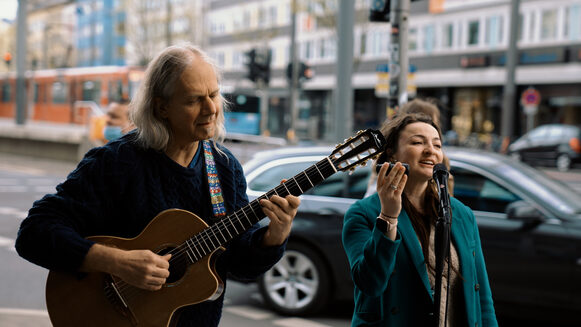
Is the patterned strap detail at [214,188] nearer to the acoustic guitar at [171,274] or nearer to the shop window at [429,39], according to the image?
the acoustic guitar at [171,274]

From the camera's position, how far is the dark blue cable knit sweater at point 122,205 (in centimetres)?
225

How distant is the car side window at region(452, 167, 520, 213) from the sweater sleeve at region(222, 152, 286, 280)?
3262 millimetres

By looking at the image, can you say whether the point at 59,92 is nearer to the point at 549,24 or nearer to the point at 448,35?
the point at 448,35

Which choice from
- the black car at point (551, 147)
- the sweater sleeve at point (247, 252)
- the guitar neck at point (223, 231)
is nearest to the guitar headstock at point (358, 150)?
the guitar neck at point (223, 231)

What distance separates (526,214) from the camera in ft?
16.7

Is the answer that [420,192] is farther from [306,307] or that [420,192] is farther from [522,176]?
[306,307]

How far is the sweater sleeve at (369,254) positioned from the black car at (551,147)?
76.2 ft

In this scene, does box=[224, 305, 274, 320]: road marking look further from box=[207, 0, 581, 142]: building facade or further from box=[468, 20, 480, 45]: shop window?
box=[468, 20, 480, 45]: shop window

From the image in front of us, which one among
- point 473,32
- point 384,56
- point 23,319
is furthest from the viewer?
point 384,56

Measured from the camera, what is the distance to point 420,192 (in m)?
2.58

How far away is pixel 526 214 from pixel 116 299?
3.64m

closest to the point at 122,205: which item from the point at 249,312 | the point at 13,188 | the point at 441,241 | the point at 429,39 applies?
the point at 441,241

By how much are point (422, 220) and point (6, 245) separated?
7.96 meters

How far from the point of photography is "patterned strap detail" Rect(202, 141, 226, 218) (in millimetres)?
2436
